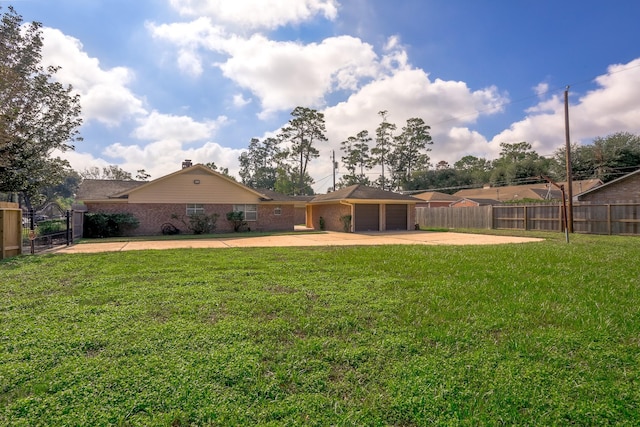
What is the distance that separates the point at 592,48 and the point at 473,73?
15.4 feet

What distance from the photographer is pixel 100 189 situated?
64.8 feet

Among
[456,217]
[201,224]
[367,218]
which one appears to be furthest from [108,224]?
[456,217]

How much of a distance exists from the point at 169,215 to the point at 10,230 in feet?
33.1

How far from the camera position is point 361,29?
13.7 metres

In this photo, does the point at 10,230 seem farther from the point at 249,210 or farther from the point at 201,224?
the point at 249,210

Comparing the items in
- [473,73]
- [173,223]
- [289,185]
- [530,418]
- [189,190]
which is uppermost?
[473,73]

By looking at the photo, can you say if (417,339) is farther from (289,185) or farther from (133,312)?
(289,185)

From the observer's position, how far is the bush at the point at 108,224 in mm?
16719

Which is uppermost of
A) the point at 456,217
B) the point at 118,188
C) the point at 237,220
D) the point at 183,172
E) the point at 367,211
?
the point at 183,172

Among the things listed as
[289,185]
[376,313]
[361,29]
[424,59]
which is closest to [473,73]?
[424,59]

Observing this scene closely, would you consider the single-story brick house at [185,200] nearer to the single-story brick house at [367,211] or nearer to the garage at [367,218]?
the single-story brick house at [367,211]

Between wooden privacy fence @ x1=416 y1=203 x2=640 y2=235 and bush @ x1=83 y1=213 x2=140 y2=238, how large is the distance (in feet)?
67.5

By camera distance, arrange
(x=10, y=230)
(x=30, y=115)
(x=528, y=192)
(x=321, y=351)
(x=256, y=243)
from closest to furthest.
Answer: (x=321, y=351)
(x=10, y=230)
(x=256, y=243)
(x=30, y=115)
(x=528, y=192)

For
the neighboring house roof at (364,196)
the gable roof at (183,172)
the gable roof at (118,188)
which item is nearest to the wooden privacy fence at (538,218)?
the neighboring house roof at (364,196)
